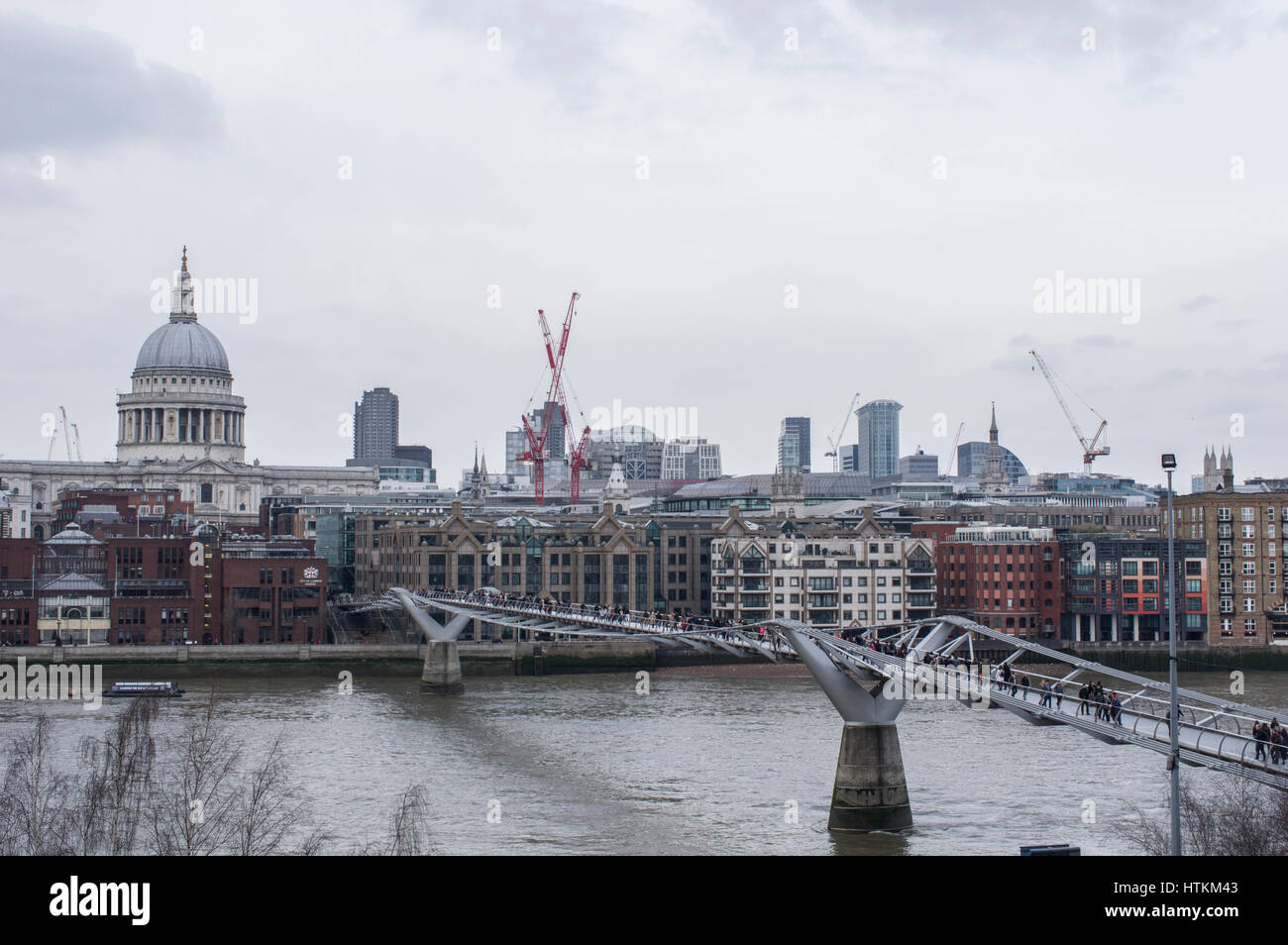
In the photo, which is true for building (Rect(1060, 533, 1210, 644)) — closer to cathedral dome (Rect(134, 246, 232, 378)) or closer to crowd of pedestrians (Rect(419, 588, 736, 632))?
crowd of pedestrians (Rect(419, 588, 736, 632))

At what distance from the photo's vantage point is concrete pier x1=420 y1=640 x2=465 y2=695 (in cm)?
5606

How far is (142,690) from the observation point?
174 ft

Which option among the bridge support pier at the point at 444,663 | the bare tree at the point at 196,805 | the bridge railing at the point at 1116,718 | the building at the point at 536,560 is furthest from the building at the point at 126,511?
the bridge railing at the point at 1116,718

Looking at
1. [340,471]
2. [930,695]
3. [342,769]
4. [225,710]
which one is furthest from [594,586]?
[340,471]

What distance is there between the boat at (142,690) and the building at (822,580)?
2543 cm

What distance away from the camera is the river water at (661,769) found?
28.2 meters

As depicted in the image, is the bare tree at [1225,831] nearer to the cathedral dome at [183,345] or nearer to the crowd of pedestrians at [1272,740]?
the crowd of pedestrians at [1272,740]

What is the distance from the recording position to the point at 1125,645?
224ft

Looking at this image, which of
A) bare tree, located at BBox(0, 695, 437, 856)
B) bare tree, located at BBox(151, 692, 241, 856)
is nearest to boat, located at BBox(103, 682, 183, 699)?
bare tree, located at BBox(151, 692, 241, 856)

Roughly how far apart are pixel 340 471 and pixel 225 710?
89179 millimetres

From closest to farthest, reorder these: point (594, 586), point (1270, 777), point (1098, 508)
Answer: point (1270, 777), point (594, 586), point (1098, 508)

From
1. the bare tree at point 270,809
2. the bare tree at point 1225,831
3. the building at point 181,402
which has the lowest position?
the bare tree at point 270,809

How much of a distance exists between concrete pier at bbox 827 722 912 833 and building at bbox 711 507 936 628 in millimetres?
41648
